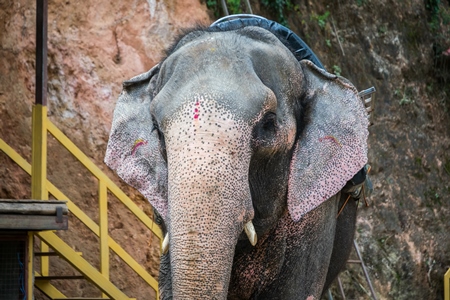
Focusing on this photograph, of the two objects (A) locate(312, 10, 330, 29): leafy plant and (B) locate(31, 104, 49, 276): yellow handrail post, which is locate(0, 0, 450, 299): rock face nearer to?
(A) locate(312, 10, 330, 29): leafy plant

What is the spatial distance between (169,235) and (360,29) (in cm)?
925

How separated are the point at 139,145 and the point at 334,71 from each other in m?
7.14

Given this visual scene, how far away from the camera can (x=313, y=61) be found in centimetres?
573

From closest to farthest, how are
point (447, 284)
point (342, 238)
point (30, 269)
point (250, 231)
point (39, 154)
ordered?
point (250, 231) < point (342, 238) < point (30, 269) < point (39, 154) < point (447, 284)

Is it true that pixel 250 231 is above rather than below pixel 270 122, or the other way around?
below

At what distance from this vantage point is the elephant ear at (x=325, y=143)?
5070 millimetres

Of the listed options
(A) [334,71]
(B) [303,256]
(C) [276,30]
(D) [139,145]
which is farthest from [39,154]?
(A) [334,71]

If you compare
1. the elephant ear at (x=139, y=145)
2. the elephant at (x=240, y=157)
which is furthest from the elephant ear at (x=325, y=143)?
the elephant ear at (x=139, y=145)

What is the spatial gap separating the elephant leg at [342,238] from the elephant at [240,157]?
1.61 feet

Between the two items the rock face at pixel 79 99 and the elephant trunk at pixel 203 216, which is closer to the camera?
the elephant trunk at pixel 203 216

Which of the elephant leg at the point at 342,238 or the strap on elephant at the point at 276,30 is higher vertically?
the strap on elephant at the point at 276,30

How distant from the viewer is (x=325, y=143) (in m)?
5.19

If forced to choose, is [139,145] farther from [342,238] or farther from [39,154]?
[39,154]

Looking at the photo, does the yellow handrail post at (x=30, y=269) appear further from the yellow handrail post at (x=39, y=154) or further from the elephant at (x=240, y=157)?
the elephant at (x=240, y=157)
